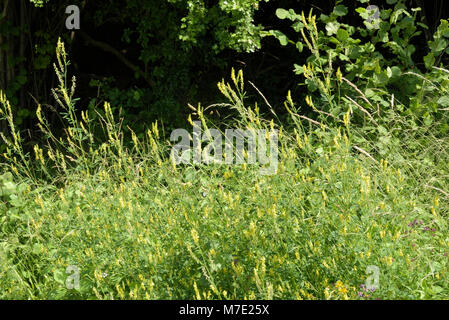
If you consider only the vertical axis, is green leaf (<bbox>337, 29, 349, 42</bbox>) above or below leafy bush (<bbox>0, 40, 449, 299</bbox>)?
above

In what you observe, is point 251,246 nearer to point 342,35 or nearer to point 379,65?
point 342,35

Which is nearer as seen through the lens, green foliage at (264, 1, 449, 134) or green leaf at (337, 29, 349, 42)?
green foliage at (264, 1, 449, 134)

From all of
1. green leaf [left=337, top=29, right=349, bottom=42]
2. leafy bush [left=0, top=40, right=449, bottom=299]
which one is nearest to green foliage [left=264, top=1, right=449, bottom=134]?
green leaf [left=337, top=29, right=349, bottom=42]

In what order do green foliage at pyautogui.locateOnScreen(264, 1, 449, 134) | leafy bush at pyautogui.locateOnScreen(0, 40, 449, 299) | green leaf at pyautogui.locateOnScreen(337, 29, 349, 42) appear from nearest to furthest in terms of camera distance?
leafy bush at pyautogui.locateOnScreen(0, 40, 449, 299) → green foliage at pyautogui.locateOnScreen(264, 1, 449, 134) → green leaf at pyautogui.locateOnScreen(337, 29, 349, 42)

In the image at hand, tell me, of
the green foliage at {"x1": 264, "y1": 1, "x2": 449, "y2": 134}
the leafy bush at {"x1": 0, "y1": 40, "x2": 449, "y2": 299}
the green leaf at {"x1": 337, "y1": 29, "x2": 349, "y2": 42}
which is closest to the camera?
the leafy bush at {"x1": 0, "y1": 40, "x2": 449, "y2": 299}

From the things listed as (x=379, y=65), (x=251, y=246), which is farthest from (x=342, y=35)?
(x=251, y=246)

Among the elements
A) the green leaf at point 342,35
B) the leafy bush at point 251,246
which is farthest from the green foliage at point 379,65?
the leafy bush at point 251,246

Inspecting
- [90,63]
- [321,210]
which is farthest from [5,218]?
[90,63]

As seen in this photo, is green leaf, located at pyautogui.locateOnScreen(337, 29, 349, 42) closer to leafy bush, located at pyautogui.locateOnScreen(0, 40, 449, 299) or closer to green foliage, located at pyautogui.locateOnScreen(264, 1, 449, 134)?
green foliage, located at pyautogui.locateOnScreen(264, 1, 449, 134)

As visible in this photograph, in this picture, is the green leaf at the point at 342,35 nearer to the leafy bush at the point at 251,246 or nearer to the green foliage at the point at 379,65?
the green foliage at the point at 379,65

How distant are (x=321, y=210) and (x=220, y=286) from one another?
0.59 meters

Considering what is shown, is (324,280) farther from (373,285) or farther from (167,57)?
(167,57)

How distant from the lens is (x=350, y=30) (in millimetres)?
5074

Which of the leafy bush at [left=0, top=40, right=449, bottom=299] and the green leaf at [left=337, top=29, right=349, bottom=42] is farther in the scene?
the green leaf at [left=337, top=29, right=349, bottom=42]
